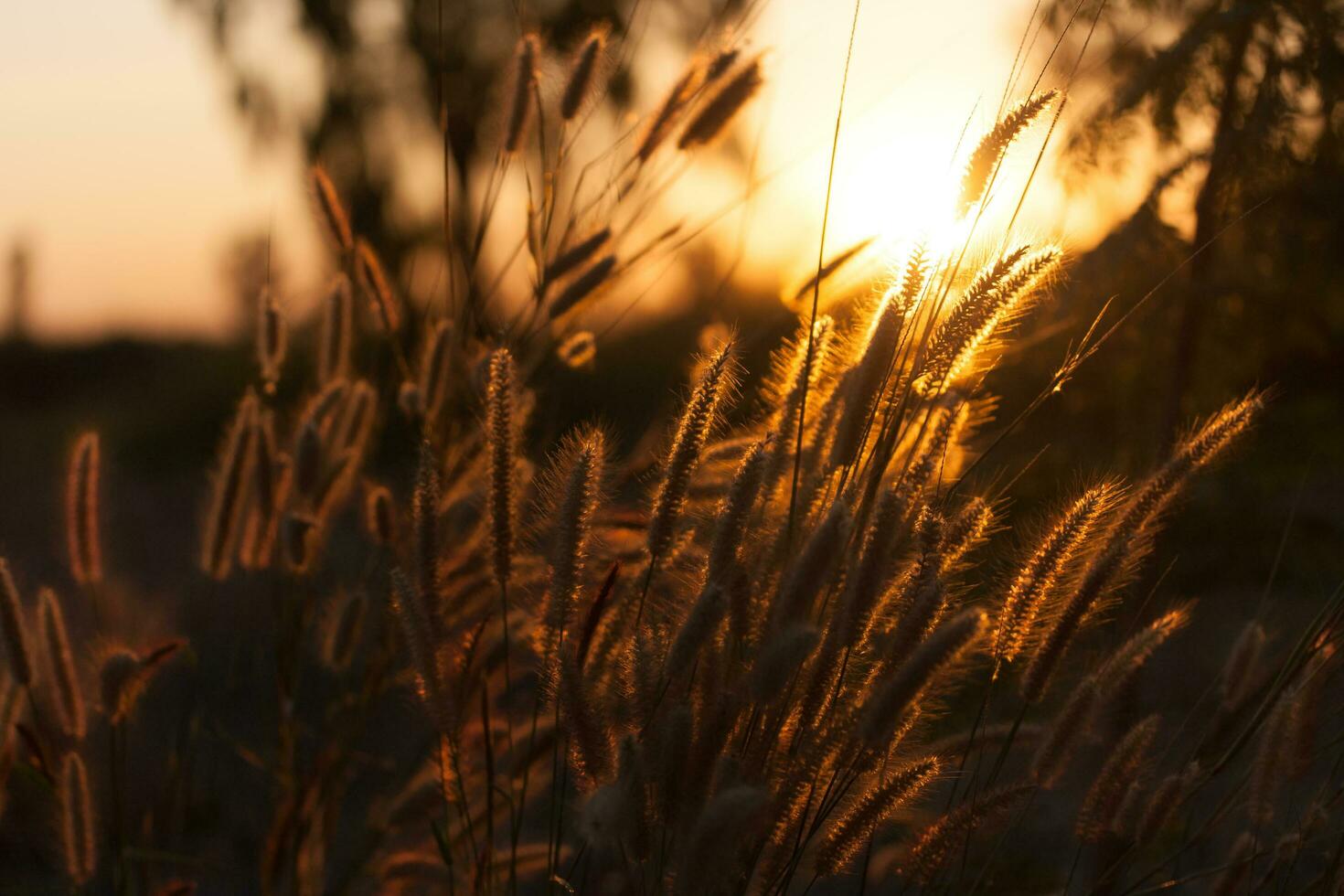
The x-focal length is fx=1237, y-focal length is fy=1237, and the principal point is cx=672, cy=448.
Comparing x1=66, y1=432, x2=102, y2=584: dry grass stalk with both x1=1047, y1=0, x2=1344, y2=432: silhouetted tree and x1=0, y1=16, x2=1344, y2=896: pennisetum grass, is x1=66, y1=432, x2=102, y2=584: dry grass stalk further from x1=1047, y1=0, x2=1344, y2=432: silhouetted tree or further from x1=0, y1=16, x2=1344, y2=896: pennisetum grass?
x1=1047, y1=0, x2=1344, y2=432: silhouetted tree

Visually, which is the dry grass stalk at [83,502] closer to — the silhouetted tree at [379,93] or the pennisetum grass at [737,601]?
the pennisetum grass at [737,601]

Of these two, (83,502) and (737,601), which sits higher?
(83,502)

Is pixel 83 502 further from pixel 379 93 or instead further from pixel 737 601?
pixel 379 93

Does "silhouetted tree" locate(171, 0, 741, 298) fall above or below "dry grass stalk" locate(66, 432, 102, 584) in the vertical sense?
above

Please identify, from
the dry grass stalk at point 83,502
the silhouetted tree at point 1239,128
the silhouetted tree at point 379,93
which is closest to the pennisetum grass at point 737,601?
the dry grass stalk at point 83,502

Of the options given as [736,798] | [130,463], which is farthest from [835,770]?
[130,463]

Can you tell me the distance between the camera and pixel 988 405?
4.63ft

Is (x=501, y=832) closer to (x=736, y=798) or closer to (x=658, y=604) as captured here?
(x=658, y=604)

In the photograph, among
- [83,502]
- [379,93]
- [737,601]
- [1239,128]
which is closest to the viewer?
[737,601]

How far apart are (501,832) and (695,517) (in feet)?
Answer: 4.93

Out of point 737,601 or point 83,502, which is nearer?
point 737,601

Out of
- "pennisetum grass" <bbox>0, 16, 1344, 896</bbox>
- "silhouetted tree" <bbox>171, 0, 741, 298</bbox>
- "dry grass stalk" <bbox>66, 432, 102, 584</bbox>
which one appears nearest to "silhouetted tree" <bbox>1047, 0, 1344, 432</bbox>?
"pennisetum grass" <bbox>0, 16, 1344, 896</bbox>

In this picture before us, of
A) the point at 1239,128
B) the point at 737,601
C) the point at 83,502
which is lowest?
the point at 737,601

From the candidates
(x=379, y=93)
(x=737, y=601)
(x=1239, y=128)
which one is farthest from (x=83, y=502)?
(x=379, y=93)
